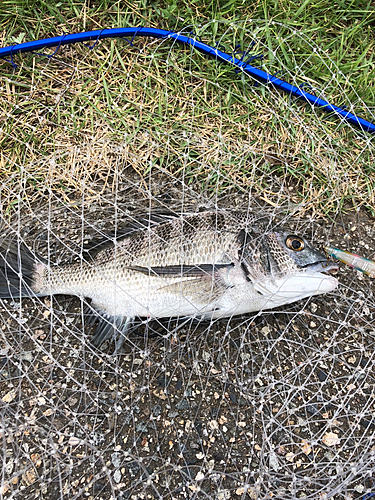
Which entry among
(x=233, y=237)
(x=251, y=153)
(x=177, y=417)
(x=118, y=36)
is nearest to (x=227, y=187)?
(x=251, y=153)

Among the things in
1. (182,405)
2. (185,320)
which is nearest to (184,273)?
(185,320)

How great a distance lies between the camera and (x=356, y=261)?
8.52 ft

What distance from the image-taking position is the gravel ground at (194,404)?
227 centimetres

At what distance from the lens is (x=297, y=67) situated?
9.20 feet

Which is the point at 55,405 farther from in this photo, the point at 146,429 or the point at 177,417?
the point at 177,417

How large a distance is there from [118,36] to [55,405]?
8.66 feet

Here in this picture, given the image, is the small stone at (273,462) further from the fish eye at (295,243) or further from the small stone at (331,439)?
the fish eye at (295,243)

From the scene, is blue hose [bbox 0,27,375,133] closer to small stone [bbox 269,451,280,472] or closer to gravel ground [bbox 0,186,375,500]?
gravel ground [bbox 0,186,375,500]

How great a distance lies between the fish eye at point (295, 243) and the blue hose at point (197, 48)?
1.14 metres

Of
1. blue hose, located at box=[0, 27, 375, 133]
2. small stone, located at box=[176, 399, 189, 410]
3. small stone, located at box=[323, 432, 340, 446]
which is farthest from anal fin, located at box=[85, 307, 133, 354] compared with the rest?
blue hose, located at box=[0, 27, 375, 133]

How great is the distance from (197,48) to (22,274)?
2.08 metres

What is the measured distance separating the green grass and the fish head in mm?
559

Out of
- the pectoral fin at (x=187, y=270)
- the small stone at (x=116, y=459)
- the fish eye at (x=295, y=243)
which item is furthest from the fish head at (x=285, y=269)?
the small stone at (x=116, y=459)

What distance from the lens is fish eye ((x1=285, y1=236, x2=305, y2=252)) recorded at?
95.2 inches
